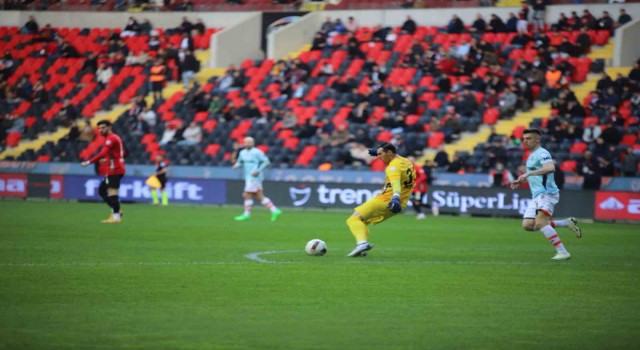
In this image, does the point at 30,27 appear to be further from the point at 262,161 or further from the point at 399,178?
the point at 399,178

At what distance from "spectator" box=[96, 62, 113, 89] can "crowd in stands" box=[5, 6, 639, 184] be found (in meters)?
2.56

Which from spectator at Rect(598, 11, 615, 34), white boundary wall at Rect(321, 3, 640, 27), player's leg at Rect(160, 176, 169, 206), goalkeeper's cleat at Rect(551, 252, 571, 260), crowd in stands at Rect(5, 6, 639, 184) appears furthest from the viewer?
white boundary wall at Rect(321, 3, 640, 27)

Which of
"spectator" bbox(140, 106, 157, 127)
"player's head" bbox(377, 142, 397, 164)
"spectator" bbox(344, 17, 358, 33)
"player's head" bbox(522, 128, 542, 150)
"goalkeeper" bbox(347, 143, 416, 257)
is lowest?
"spectator" bbox(140, 106, 157, 127)

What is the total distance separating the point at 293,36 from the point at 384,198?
97.2ft

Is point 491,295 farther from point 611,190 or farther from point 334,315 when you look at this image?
point 611,190

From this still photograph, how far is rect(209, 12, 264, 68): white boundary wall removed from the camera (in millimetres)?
46094

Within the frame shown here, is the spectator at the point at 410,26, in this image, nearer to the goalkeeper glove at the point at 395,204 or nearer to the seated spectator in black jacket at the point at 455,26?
the seated spectator in black jacket at the point at 455,26

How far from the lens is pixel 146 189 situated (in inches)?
1479


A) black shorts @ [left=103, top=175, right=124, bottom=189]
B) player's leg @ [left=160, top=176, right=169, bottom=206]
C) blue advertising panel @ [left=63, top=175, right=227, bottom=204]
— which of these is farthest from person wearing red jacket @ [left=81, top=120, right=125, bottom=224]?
blue advertising panel @ [left=63, top=175, right=227, bottom=204]

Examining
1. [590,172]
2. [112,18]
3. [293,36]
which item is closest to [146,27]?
[112,18]

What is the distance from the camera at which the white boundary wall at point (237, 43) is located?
4609 centimetres

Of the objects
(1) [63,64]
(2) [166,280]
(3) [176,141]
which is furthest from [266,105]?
(2) [166,280]

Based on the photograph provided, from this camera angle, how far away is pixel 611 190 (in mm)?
→ 31703

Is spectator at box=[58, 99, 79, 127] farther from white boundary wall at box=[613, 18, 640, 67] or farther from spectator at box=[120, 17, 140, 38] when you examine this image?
white boundary wall at box=[613, 18, 640, 67]
